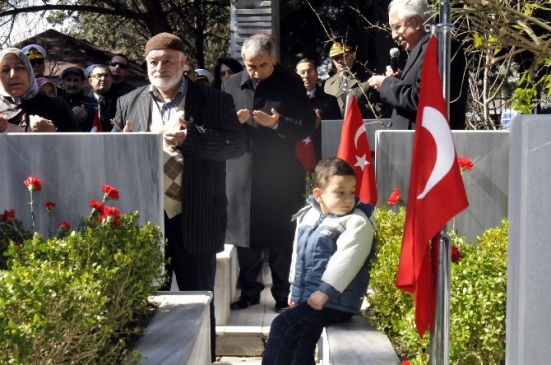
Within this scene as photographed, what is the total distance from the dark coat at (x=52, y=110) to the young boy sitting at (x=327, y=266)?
1.96m

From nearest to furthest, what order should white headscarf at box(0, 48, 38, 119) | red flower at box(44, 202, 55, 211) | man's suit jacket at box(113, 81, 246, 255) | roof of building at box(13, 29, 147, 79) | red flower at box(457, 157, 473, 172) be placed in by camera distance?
red flower at box(44, 202, 55, 211), man's suit jacket at box(113, 81, 246, 255), red flower at box(457, 157, 473, 172), white headscarf at box(0, 48, 38, 119), roof of building at box(13, 29, 147, 79)

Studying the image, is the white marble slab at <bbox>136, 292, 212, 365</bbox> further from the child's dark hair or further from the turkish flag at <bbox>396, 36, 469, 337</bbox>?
the turkish flag at <bbox>396, 36, 469, 337</bbox>

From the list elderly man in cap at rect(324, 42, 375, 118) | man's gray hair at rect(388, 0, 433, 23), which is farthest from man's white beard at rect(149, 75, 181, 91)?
elderly man in cap at rect(324, 42, 375, 118)

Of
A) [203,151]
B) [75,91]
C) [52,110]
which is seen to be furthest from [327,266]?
[75,91]

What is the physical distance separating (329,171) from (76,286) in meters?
1.59

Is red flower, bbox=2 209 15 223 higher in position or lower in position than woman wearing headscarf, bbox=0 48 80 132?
lower

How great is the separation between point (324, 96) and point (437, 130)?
5.23m

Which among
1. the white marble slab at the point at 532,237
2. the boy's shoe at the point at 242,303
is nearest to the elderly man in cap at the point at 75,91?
the boy's shoe at the point at 242,303

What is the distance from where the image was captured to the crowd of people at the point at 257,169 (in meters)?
4.57

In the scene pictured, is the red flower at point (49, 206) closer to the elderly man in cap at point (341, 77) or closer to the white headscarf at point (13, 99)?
the white headscarf at point (13, 99)

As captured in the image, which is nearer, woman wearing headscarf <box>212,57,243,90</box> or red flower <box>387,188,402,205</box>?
red flower <box>387,188,402,205</box>

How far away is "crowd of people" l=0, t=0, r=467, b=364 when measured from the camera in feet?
15.0

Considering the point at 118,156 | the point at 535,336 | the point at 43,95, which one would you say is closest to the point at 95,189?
the point at 118,156

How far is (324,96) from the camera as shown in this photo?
902cm
